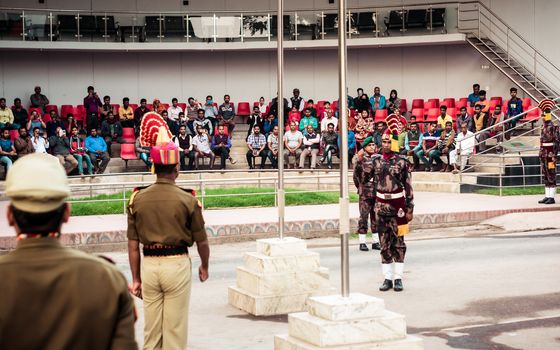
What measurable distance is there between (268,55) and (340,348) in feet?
105

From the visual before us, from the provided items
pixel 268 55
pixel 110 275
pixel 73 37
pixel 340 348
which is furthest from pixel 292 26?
pixel 110 275

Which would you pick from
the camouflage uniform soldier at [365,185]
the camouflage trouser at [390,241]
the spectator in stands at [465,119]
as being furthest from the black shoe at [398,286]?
the spectator in stands at [465,119]

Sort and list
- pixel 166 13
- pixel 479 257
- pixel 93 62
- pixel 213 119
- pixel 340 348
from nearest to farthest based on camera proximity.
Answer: pixel 340 348 → pixel 479 257 → pixel 213 119 → pixel 166 13 → pixel 93 62

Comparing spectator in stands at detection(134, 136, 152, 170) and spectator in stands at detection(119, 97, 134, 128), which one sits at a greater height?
spectator in stands at detection(119, 97, 134, 128)

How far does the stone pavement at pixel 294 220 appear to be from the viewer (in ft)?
62.4

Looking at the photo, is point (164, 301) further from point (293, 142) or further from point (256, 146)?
point (256, 146)

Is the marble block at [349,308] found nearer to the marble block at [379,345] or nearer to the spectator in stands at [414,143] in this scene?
the marble block at [379,345]

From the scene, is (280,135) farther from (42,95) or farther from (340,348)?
(42,95)

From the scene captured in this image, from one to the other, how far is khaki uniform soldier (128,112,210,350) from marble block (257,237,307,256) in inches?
161

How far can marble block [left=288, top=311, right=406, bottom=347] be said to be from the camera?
26.3 feet

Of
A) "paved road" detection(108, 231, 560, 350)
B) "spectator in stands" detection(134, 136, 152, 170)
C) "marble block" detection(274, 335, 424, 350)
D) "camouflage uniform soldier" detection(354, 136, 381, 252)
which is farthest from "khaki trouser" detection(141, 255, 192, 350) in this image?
"spectator in stands" detection(134, 136, 152, 170)

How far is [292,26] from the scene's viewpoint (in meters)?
36.4

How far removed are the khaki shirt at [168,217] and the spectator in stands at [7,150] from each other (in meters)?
21.4

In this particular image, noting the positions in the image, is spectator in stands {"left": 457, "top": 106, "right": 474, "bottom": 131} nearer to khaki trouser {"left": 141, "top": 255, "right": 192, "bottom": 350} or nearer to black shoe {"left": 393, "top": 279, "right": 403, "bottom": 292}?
black shoe {"left": 393, "top": 279, "right": 403, "bottom": 292}
